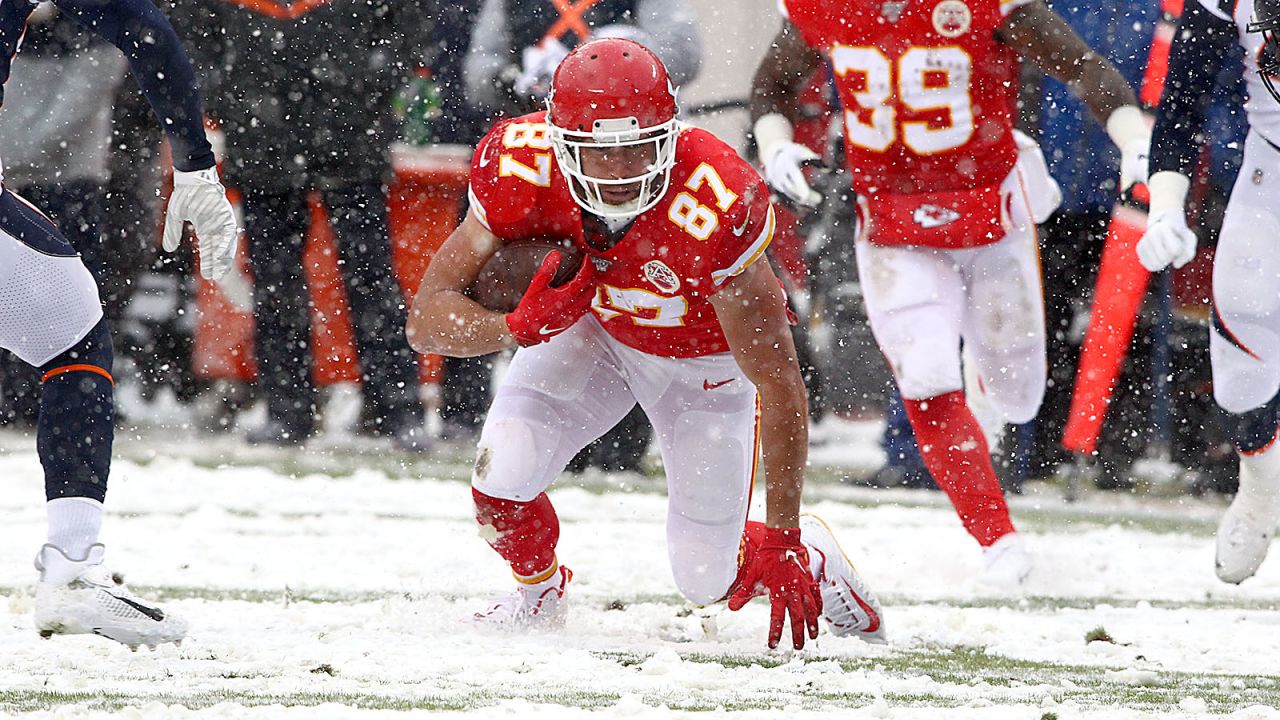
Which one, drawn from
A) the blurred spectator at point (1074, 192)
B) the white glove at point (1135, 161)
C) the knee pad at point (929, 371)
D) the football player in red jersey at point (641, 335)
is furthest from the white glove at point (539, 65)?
the football player in red jersey at point (641, 335)

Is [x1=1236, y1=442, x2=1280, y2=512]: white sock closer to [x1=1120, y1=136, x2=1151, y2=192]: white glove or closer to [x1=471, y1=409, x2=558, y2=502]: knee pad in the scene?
[x1=1120, y1=136, x2=1151, y2=192]: white glove

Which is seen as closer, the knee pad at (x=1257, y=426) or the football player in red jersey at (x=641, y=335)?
the football player in red jersey at (x=641, y=335)

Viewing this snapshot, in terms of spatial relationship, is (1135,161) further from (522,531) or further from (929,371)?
(522,531)

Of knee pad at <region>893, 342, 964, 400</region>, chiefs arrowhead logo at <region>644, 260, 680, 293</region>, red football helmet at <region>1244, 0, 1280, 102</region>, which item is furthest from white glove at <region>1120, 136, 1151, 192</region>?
chiefs arrowhead logo at <region>644, 260, 680, 293</region>

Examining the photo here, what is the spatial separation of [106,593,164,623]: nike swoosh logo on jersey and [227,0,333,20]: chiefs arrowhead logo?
368 cm

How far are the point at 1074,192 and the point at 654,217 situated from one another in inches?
143

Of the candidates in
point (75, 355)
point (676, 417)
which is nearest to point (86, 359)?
point (75, 355)

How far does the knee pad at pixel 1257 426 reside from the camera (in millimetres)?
4887

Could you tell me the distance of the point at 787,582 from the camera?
11.9 ft

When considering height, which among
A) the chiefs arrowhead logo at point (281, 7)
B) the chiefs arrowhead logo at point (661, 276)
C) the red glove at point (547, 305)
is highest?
the red glove at point (547, 305)

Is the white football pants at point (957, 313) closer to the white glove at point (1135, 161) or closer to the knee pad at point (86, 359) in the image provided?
the white glove at point (1135, 161)

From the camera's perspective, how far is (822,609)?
398 cm

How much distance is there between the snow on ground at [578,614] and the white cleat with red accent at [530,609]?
9 centimetres

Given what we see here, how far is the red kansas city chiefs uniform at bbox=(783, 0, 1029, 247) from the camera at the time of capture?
512cm
